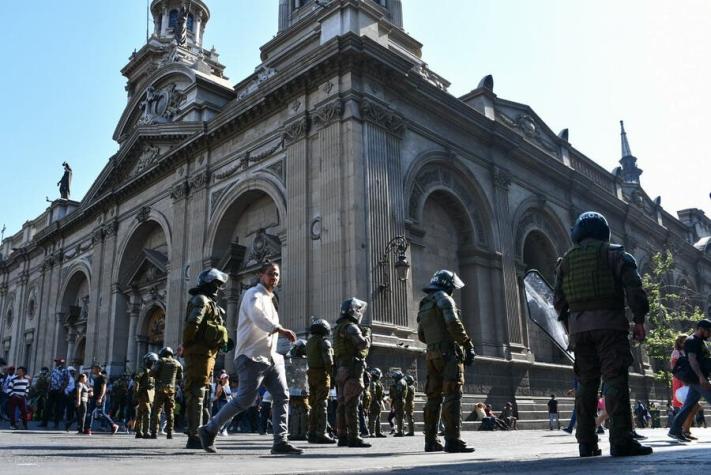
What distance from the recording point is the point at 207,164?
1030 inches

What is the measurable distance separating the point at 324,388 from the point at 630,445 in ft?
17.5

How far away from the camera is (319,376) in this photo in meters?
9.86

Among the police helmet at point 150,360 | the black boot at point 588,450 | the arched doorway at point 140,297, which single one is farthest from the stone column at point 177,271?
the black boot at point 588,450

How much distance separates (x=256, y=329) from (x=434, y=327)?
6.73ft

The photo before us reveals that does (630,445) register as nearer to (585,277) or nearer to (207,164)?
(585,277)

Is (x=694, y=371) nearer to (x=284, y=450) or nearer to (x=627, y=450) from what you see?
(x=627, y=450)

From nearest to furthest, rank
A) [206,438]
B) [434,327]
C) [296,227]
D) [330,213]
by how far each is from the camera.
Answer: [206,438] → [434,327] → [330,213] → [296,227]

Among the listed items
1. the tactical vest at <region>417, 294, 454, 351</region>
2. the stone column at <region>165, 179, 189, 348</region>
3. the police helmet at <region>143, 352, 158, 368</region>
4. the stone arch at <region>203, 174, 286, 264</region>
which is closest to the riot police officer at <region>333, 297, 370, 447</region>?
the tactical vest at <region>417, 294, 454, 351</region>

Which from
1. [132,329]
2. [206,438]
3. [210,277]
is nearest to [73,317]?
[132,329]

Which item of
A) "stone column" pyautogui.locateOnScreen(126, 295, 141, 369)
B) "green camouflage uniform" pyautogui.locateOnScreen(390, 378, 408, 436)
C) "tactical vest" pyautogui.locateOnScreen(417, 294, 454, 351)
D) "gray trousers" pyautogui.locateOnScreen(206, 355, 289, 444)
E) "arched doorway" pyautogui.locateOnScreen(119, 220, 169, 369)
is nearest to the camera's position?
"gray trousers" pyautogui.locateOnScreen(206, 355, 289, 444)

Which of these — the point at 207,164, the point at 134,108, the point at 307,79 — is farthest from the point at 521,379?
the point at 134,108

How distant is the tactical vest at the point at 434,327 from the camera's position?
738 cm

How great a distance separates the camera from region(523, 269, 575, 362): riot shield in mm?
6957

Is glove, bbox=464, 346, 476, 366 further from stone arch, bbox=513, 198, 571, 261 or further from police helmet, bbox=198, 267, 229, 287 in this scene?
stone arch, bbox=513, 198, 571, 261
